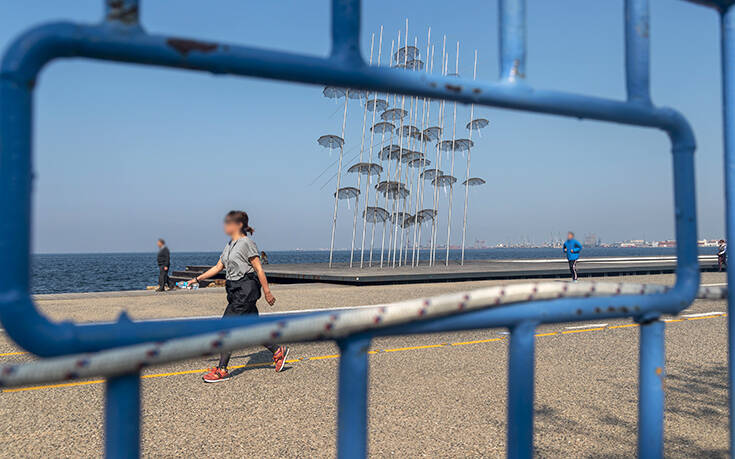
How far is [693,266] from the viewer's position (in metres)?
1.25

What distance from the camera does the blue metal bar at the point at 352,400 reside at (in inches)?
37.3

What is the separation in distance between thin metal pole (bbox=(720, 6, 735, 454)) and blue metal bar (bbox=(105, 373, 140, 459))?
139 cm

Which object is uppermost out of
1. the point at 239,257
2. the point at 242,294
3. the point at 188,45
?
the point at 188,45

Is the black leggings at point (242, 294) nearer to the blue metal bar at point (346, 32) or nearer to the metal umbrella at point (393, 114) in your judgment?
the blue metal bar at point (346, 32)

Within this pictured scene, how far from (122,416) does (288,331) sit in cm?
28

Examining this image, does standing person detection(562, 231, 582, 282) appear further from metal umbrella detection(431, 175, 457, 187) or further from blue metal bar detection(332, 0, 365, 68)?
blue metal bar detection(332, 0, 365, 68)

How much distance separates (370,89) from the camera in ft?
3.24

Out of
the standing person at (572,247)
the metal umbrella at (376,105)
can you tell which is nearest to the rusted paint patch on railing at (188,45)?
the standing person at (572,247)

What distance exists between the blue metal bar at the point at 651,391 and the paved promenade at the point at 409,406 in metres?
0.82

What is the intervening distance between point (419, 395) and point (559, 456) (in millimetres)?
1505

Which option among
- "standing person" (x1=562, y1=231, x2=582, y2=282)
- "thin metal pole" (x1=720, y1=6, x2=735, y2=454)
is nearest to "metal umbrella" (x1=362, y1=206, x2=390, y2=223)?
"standing person" (x1=562, y1=231, x2=582, y2=282)

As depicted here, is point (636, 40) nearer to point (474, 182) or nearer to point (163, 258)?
point (163, 258)

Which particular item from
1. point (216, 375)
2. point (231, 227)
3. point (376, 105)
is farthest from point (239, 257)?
point (376, 105)

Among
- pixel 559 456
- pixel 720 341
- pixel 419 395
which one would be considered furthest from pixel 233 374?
pixel 720 341
